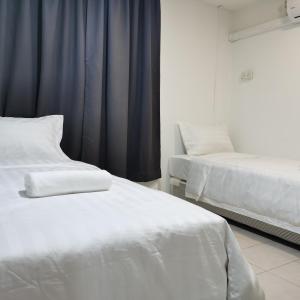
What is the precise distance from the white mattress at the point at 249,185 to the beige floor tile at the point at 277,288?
1.64 feet

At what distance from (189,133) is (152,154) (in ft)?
1.69

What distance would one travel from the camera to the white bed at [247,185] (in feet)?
7.61

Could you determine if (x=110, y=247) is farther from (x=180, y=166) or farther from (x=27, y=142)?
(x=180, y=166)

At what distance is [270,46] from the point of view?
11.2 feet

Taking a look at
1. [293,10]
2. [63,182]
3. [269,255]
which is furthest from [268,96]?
[63,182]

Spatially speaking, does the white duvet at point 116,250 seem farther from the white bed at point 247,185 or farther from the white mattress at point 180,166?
the white mattress at point 180,166

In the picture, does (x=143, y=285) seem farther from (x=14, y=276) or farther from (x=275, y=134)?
(x=275, y=134)

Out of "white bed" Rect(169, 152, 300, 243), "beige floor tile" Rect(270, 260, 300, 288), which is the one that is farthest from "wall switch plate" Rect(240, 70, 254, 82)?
"beige floor tile" Rect(270, 260, 300, 288)

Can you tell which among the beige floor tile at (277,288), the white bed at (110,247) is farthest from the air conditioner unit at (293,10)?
the white bed at (110,247)

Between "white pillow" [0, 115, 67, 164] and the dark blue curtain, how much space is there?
353 millimetres

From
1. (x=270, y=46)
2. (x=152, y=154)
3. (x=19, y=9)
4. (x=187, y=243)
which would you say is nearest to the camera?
(x=187, y=243)

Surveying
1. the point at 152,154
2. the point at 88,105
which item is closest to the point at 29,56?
the point at 88,105

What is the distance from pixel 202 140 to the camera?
340 centimetres

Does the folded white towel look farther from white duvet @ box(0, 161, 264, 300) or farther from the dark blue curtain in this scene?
the dark blue curtain
